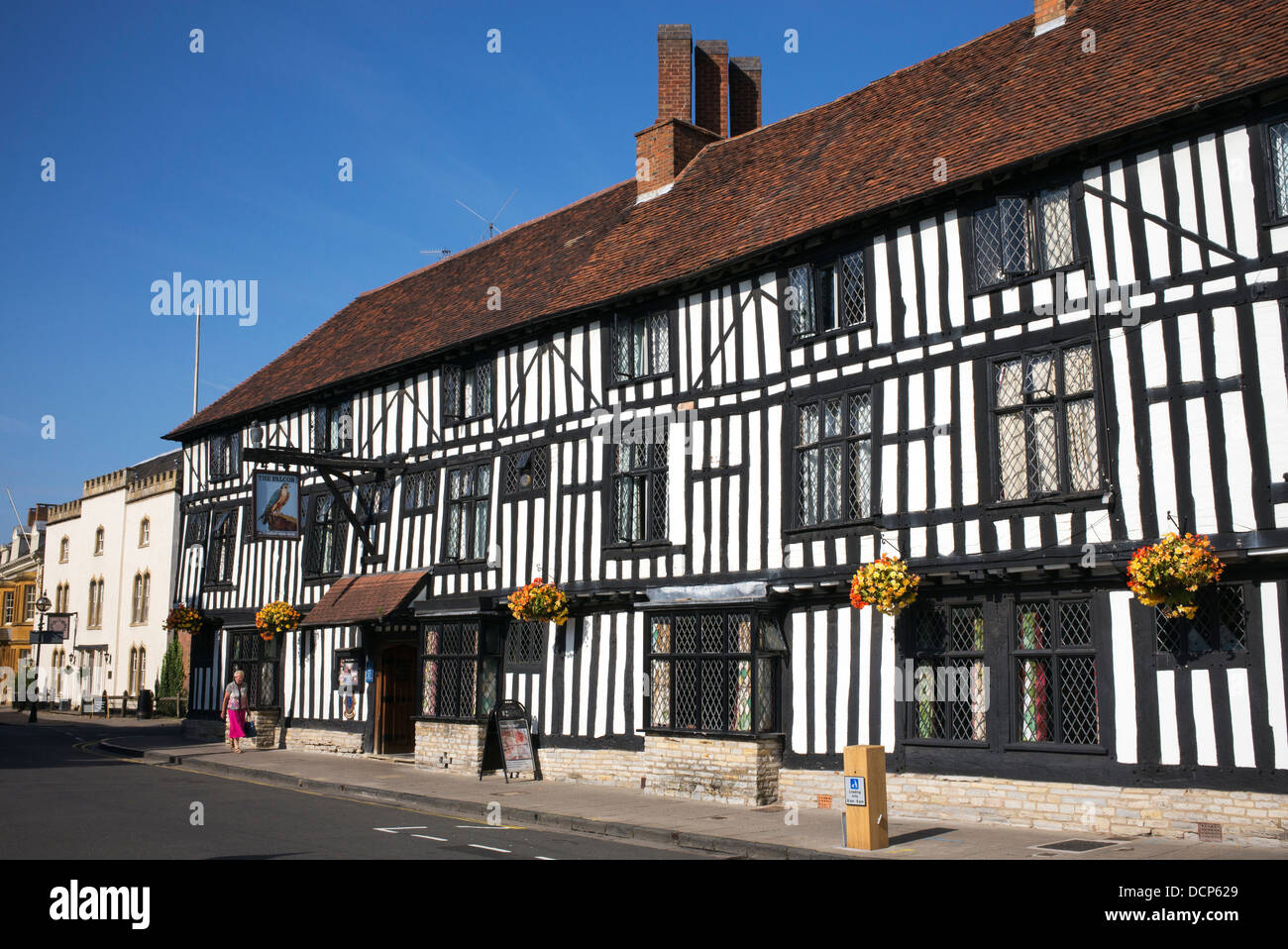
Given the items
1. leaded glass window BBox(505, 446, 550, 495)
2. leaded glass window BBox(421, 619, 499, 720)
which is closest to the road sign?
leaded glass window BBox(505, 446, 550, 495)

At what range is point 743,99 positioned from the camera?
23297 millimetres

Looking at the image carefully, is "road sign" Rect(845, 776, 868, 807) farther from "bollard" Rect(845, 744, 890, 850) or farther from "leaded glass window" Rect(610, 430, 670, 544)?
"leaded glass window" Rect(610, 430, 670, 544)

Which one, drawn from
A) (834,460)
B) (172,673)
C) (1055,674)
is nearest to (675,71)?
(834,460)

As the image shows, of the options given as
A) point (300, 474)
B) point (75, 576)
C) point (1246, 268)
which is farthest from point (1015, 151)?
point (75, 576)

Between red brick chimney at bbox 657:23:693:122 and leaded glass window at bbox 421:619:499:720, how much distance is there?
10.5 meters

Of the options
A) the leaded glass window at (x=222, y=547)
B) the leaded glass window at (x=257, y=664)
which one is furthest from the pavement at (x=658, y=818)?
the leaded glass window at (x=222, y=547)

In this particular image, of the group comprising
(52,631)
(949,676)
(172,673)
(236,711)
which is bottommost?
(236,711)

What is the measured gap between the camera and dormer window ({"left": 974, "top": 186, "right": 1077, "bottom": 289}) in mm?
13367

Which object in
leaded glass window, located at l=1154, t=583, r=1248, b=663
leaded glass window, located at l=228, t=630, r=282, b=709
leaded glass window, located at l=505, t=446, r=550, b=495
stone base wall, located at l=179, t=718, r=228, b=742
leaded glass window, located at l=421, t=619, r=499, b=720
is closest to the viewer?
leaded glass window, located at l=1154, t=583, r=1248, b=663

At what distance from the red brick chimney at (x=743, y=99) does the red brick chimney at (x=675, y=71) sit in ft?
4.94

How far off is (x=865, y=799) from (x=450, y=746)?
10711 millimetres

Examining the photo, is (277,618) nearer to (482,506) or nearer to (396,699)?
(396,699)

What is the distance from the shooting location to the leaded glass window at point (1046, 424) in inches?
503

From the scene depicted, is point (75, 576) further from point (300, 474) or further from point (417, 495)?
point (417, 495)
